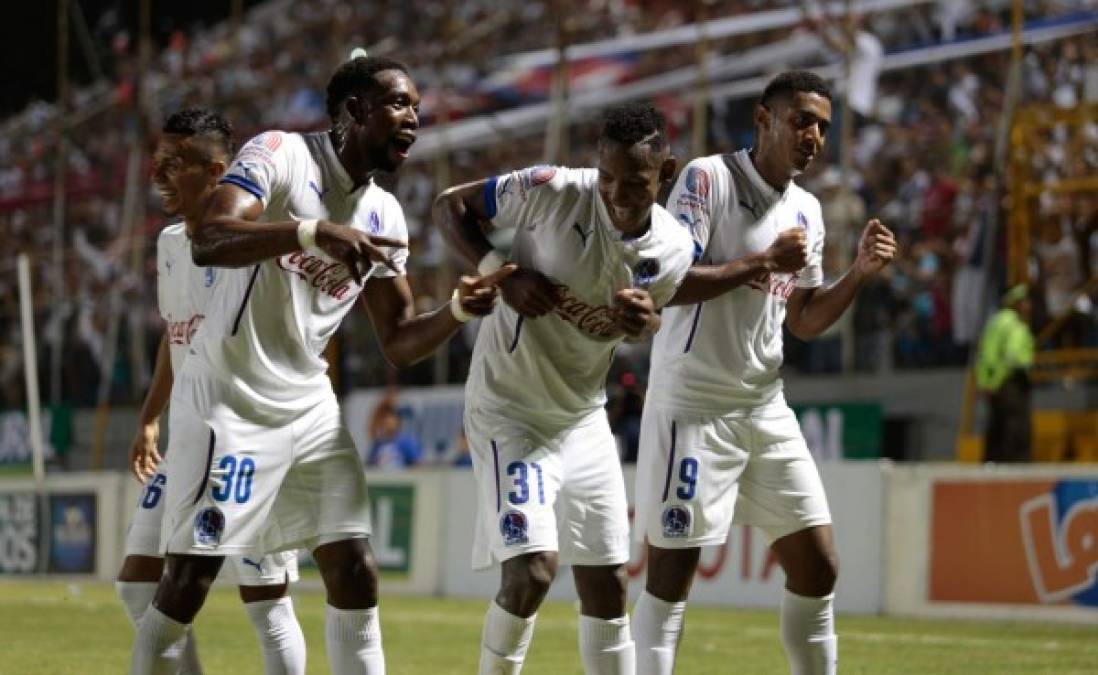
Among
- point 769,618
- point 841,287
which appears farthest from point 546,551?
point 769,618

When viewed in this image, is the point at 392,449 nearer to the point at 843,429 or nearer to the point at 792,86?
the point at 843,429

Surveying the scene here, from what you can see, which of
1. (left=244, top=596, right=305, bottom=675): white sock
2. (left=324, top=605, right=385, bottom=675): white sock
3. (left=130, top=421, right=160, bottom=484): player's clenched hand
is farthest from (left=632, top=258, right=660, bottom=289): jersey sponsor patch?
(left=130, top=421, right=160, bottom=484): player's clenched hand

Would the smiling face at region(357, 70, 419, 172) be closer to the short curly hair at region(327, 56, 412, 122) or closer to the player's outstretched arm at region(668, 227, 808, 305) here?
the short curly hair at region(327, 56, 412, 122)

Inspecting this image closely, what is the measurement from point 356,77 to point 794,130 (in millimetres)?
1973

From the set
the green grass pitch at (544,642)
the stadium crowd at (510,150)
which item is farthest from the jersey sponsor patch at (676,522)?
the stadium crowd at (510,150)

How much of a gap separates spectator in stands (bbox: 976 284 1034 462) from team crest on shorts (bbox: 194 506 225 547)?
11.9 meters

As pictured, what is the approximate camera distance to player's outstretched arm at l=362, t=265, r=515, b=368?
635 centimetres

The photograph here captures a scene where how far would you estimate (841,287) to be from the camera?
7.80 m

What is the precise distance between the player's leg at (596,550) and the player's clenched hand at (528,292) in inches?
26.3

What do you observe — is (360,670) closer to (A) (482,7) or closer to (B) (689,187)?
(B) (689,187)

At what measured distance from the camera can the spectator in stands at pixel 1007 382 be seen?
17.1 meters

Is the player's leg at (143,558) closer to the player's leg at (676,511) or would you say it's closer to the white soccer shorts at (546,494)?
the white soccer shorts at (546,494)

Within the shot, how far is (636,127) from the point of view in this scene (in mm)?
6480

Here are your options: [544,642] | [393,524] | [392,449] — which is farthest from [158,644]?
[392,449]
